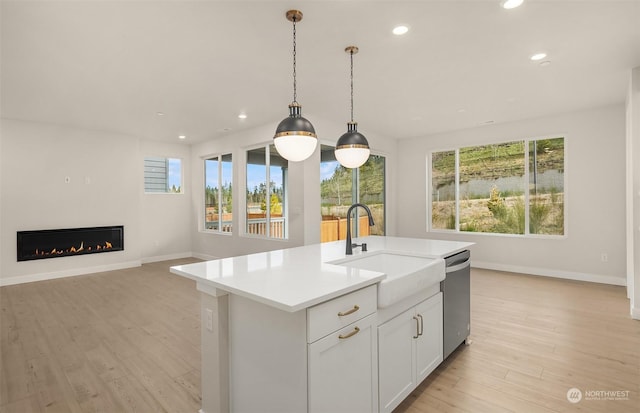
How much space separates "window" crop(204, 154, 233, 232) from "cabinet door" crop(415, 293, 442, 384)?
16.4ft

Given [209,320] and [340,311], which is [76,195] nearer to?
[209,320]

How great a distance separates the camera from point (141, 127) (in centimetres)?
592

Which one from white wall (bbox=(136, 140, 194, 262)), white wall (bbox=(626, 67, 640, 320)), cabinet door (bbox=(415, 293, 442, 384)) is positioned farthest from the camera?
white wall (bbox=(136, 140, 194, 262))

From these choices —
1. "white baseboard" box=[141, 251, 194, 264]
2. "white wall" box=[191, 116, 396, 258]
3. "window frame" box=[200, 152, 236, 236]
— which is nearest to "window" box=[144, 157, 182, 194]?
"white wall" box=[191, 116, 396, 258]

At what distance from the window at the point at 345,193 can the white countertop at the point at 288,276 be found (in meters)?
3.08

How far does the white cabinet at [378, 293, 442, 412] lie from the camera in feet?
5.88

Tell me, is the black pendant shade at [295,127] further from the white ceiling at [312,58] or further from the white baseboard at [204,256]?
the white baseboard at [204,256]

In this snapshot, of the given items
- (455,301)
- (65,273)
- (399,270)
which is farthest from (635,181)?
(65,273)

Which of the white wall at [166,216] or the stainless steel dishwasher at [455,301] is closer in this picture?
the stainless steel dishwasher at [455,301]

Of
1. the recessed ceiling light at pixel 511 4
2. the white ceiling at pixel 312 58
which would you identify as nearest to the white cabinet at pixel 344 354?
the white ceiling at pixel 312 58

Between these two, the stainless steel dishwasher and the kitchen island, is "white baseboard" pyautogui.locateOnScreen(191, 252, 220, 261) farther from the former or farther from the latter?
the stainless steel dishwasher

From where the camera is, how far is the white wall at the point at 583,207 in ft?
15.7

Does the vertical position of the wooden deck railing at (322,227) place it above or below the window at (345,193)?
below

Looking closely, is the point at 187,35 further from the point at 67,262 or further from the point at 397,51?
the point at 67,262
